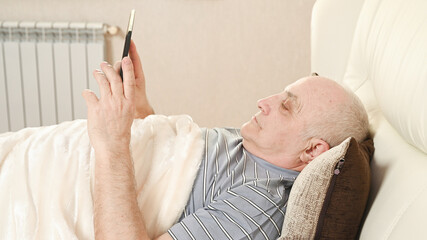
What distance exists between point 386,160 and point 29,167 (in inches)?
34.5

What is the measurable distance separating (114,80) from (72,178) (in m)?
0.27

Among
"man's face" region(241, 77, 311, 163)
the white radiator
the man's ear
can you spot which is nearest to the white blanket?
"man's face" region(241, 77, 311, 163)

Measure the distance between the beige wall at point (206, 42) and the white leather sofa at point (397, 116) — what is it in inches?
50.4

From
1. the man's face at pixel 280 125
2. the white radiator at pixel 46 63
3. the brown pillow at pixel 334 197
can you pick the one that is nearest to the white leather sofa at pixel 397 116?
the brown pillow at pixel 334 197

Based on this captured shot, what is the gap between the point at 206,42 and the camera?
2.69 metres

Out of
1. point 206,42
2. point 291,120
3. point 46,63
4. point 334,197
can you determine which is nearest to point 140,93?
point 291,120

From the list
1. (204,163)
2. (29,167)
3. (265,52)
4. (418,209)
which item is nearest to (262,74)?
(265,52)

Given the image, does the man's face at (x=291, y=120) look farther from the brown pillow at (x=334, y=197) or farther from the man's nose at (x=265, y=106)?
the brown pillow at (x=334, y=197)

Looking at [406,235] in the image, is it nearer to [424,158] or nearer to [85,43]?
[424,158]

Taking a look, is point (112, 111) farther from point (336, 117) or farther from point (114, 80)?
point (336, 117)

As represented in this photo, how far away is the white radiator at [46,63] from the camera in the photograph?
8.61 feet

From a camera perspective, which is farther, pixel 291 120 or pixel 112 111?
pixel 291 120

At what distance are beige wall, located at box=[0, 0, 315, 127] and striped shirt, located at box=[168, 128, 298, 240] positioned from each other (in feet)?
4.48

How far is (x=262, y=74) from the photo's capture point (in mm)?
2738
